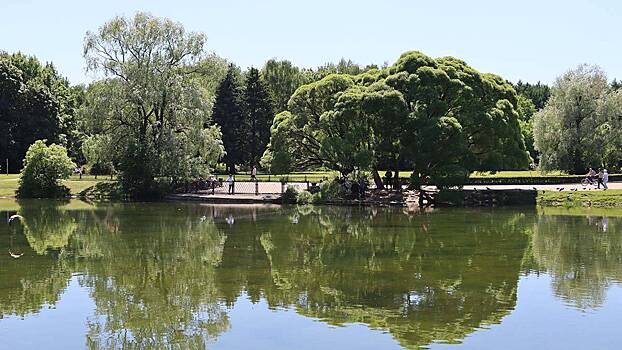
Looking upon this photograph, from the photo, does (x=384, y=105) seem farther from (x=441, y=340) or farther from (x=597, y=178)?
(x=441, y=340)

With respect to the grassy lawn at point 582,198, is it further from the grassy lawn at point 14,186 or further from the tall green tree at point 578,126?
the grassy lawn at point 14,186

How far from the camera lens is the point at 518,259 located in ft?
65.2

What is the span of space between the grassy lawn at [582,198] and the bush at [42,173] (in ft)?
106

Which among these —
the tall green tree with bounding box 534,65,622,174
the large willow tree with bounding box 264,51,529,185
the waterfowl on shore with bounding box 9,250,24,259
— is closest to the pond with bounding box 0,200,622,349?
the waterfowl on shore with bounding box 9,250,24,259

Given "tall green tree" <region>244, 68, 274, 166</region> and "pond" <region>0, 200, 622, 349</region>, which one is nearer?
"pond" <region>0, 200, 622, 349</region>

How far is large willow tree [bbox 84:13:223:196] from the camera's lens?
1877 inches

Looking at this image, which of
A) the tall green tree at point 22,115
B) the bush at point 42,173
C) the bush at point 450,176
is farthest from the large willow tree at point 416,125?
the tall green tree at point 22,115

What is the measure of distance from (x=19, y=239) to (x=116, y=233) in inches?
134

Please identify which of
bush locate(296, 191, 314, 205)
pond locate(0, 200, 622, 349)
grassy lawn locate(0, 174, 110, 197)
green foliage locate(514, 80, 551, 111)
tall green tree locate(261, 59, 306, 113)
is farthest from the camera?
green foliage locate(514, 80, 551, 111)

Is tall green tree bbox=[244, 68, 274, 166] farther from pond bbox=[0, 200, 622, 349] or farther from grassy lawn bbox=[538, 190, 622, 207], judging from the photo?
pond bbox=[0, 200, 622, 349]

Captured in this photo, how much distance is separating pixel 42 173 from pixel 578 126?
3940 cm

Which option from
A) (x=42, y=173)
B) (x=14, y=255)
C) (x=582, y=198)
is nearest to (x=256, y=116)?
(x=42, y=173)

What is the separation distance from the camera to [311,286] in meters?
15.8

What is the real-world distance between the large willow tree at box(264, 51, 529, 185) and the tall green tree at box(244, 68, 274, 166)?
26.5 m
